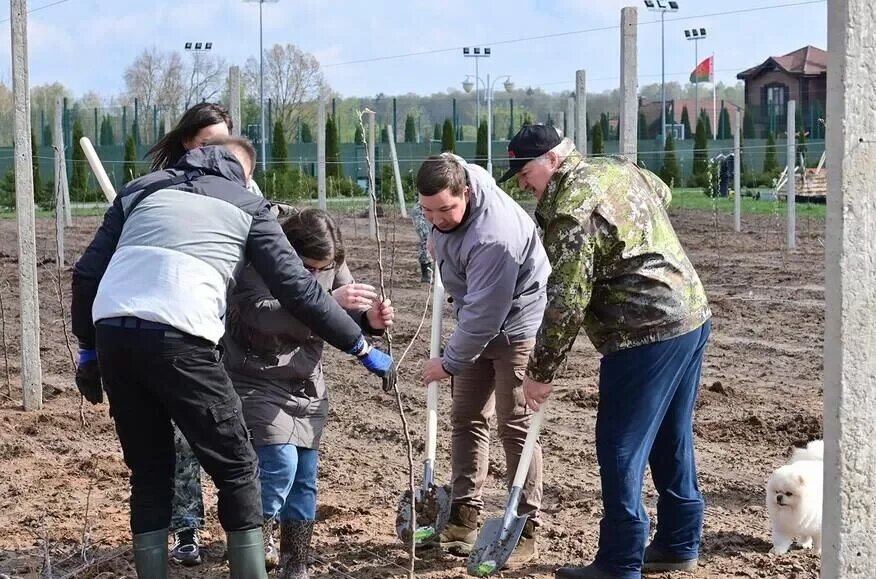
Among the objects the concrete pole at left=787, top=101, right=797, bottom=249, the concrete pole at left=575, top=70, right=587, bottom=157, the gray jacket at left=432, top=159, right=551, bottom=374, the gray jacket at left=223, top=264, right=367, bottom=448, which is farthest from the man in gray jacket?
the concrete pole at left=787, top=101, right=797, bottom=249

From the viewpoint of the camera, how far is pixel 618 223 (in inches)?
143

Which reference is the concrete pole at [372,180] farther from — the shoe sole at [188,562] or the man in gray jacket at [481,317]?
the shoe sole at [188,562]

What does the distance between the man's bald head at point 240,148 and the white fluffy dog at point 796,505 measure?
2493 mm

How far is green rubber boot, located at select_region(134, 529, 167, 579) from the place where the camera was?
3.62 meters

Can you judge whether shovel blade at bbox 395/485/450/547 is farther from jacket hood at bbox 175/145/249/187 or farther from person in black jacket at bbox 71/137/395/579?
jacket hood at bbox 175/145/249/187

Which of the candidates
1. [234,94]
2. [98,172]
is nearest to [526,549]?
[98,172]

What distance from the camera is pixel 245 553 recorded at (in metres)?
3.59

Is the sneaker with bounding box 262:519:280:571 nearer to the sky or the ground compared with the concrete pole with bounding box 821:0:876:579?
nearer to the ground

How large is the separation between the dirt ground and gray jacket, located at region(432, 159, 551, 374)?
92 cm

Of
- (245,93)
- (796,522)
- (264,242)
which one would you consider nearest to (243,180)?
(264,242)

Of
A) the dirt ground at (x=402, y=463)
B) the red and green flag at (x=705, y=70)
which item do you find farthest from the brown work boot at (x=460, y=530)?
the red and green flag at (x=705, y=70)

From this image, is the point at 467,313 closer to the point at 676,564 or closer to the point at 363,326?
the point at 363,326

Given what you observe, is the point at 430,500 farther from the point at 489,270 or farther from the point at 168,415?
the point at 168,415

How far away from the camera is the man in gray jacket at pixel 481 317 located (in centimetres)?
418
